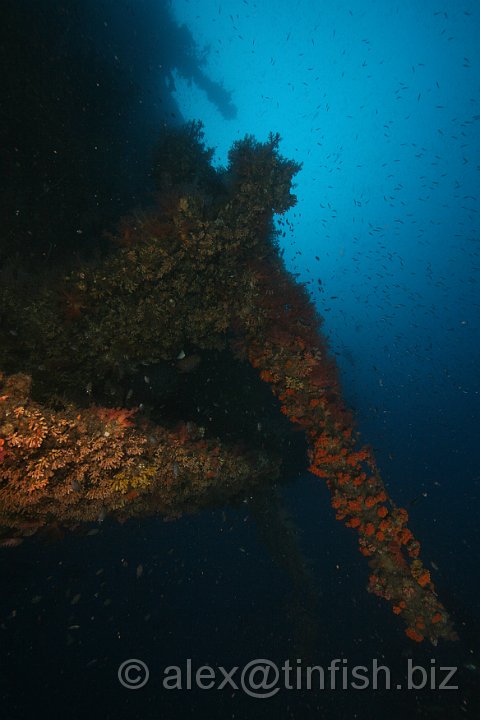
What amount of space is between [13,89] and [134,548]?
15.8 m

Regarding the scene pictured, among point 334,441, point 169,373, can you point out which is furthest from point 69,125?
point 334,441

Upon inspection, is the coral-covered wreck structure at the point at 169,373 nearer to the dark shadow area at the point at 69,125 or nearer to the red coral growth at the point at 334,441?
the red coral growth at the point at 334,441

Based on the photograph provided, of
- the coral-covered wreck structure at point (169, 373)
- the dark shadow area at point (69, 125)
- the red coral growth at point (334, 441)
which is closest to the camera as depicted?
the coral-covered wreck structure at point (169, 373)

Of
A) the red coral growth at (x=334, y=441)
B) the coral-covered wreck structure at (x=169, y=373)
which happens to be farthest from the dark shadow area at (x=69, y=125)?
the red coral growth at (x=334, y=441)

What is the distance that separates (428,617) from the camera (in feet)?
21.3

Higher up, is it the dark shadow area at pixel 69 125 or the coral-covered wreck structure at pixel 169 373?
the dark shadow area at pixel 69 125

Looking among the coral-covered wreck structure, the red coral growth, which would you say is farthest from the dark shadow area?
the red coral growth

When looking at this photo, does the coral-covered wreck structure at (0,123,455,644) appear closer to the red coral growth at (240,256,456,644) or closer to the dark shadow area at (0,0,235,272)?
the red coral growth at (240,256,456,644)

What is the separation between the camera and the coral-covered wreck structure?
4.19 meters

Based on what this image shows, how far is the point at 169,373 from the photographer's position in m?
8.00

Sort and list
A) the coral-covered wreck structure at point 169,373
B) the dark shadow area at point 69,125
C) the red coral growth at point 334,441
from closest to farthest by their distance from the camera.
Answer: the coral-covered wreck structure at point 169,373, the red coral growth at point 334,441, the dark shadow area at point 69,125

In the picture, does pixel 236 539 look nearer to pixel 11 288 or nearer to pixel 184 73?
pixel 11 288

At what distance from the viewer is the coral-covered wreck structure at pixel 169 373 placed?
165 inches

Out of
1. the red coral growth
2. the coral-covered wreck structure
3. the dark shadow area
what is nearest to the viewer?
the coral-covered wreck structure
